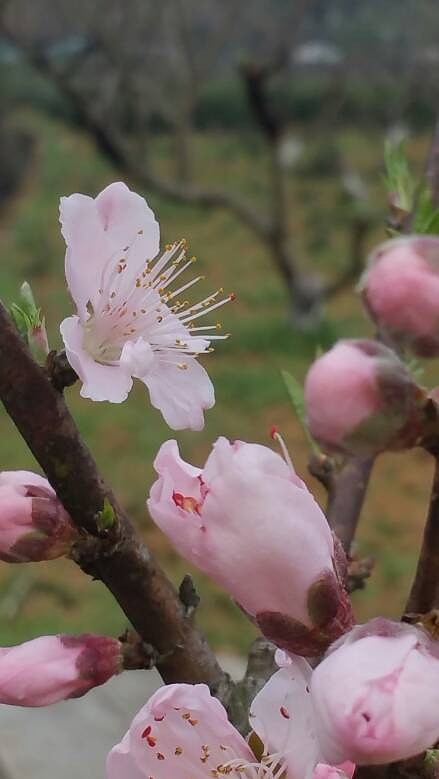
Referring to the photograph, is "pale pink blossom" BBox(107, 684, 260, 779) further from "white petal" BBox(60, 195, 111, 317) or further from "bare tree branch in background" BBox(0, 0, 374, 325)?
"bare tree branch in background" BBox(0, 0, 374, 325)

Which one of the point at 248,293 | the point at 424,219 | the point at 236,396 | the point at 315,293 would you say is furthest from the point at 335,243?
the point at 424,219

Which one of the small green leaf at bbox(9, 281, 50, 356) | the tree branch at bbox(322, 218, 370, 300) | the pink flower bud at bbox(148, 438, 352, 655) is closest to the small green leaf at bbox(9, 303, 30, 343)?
the small green leaf at bbox(9, 281, 50, 356)

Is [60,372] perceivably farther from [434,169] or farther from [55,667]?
[434,169]

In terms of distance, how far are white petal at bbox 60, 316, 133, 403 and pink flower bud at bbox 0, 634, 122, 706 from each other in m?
0.12

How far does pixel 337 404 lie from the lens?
1.19ft

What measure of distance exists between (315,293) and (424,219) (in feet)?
16.0

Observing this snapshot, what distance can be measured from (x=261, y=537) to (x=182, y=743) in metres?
0.13

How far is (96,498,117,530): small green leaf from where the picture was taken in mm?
481

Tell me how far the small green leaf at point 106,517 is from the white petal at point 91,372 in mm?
49

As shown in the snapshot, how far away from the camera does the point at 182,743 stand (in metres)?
0.47

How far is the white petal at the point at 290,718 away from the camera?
443 millimetres

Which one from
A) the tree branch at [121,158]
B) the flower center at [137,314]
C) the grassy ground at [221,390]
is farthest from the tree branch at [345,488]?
the tree branch at [121,158]


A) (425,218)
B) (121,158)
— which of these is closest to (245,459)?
(425,218)

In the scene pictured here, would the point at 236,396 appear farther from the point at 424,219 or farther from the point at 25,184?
the point at 25,184
